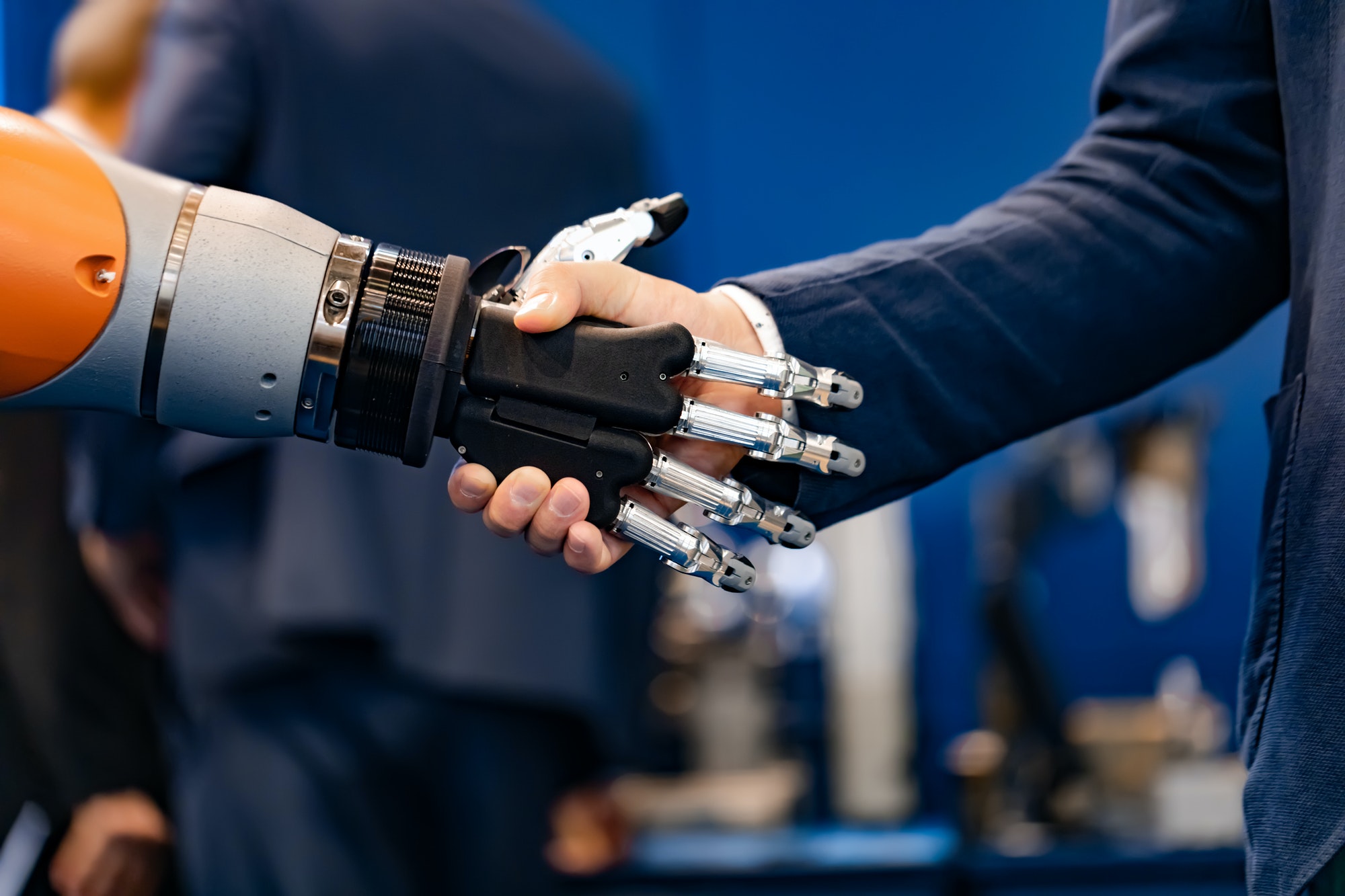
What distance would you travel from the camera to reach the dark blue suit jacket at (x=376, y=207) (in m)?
1.08

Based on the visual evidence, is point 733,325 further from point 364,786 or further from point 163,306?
point 364,786

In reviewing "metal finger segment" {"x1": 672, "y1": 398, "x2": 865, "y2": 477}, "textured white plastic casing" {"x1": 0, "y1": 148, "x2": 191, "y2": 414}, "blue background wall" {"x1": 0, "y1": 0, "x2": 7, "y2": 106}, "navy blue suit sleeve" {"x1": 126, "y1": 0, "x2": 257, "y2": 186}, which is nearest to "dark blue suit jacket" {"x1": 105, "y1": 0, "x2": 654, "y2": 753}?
"navy blue suit sleeve" {"x1": 126, "y1": 0, "x2": 257, "y2": 186}

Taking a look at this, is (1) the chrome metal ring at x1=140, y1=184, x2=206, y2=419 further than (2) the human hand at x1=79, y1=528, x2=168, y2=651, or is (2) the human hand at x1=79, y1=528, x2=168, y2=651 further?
(2) the human hand at x1=79, y1=528, x2=168, y2=651

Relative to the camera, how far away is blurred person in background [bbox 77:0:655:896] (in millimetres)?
Result: 1093

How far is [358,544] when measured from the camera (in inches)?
46.2

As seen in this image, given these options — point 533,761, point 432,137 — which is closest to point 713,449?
point 432,137

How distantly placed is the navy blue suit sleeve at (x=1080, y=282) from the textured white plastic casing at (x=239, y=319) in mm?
242

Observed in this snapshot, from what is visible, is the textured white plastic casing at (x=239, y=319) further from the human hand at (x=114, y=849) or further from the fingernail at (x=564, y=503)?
the human hand at (x=114, y=849)

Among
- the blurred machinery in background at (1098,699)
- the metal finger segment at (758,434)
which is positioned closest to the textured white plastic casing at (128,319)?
the metal finger segment at (758,434)

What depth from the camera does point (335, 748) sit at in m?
1.21

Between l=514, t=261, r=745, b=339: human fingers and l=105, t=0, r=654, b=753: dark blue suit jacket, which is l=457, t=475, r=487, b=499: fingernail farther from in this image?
l=105, t=0, r=654, b=753: dark blue suit jacket

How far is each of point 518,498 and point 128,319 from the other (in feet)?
0.65

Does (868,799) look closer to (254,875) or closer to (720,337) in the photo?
(254,875)

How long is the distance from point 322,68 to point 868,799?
1.54 meters
